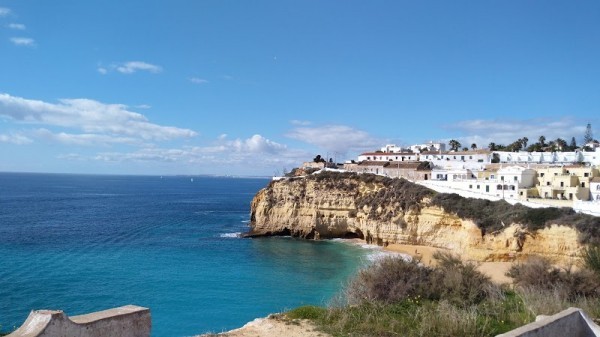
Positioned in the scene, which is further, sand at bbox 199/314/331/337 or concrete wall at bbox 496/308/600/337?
sand at bbox 199/314/331/337

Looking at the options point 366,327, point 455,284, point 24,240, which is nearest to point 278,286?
point 455,284

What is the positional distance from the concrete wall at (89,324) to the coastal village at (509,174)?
3275 cm

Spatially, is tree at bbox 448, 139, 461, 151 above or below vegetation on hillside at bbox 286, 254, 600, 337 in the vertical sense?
above

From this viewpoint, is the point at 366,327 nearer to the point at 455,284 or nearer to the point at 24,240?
the point at 455,284

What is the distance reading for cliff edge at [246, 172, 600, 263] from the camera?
3097cm

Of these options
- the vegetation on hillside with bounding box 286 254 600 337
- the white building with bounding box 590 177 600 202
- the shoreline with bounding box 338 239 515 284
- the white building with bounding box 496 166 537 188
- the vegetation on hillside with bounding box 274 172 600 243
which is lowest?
the shoreline with bounding box 338 239 515 284

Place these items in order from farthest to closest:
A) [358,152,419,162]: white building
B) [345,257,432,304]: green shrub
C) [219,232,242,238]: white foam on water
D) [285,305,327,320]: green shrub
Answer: [358,152,419,162]: white building < [219,232,242,238]: white foam on water < [345,257,432,304]: green shrub < [285,305,327,320]: green shrub

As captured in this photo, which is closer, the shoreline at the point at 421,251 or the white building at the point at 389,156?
the shoreline at the point at 421,251

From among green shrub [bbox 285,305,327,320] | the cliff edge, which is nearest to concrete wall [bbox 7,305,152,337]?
green shrub [bbox 285,305,327,320]

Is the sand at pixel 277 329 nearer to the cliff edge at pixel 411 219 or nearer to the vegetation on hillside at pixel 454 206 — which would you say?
the vegetation on hillside at pixel 454 206

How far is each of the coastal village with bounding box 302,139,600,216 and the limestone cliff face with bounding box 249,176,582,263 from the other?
4012 millimetres

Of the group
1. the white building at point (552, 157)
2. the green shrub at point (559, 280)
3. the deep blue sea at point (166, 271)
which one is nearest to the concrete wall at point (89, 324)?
the deep blue sea at point (166, 271)

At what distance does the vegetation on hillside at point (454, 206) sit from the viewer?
30.6 meters

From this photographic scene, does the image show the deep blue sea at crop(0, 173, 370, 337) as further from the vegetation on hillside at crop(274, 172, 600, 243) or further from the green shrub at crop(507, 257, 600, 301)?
the green shrub at crop(507, 257, 600, 301)
